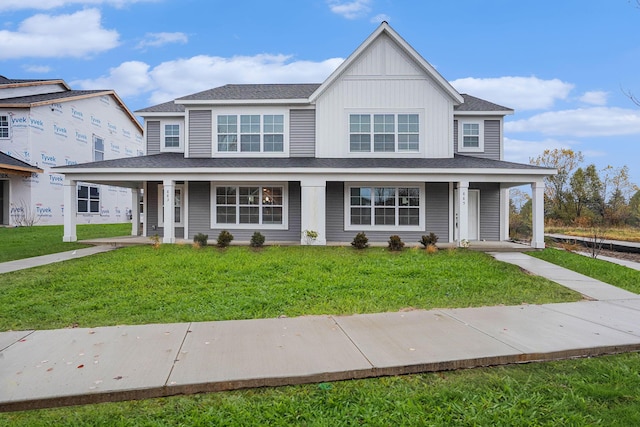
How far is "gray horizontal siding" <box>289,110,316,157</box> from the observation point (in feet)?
50.1

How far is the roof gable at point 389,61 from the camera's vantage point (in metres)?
14.6

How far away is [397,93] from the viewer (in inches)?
587

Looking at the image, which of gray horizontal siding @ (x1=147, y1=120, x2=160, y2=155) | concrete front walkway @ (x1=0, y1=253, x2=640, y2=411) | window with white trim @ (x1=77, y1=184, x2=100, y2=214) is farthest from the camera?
window with white trim @ (x1=77, y1=184, x2=100, y2=214)

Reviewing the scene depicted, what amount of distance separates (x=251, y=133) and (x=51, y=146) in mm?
16970

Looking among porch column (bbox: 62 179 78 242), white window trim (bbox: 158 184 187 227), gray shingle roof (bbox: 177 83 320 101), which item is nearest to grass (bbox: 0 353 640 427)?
porch column (bbox: 62 179 78 242)

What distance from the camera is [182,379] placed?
3383 mm

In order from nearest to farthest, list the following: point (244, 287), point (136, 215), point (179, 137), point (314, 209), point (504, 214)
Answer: point (244, 287) < point (314, 209) < point (504, 214) < point (179, 137) < point (136, 215)

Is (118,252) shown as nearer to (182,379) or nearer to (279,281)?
(279,281)

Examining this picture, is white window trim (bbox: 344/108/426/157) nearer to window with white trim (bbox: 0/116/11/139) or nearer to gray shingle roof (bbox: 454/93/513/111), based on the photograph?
gray shingle roof (bbox: 454/93/513/111)

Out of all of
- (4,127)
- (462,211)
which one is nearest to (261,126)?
(462,211)

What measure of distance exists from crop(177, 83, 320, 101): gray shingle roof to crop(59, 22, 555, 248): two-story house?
0.42 ft

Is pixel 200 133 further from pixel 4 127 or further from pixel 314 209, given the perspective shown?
pixel 4 127

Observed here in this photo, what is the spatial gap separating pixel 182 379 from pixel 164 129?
636 inches

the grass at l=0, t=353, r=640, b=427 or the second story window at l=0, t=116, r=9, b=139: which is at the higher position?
the second story window at l=0, t=116, r=9, b=139
